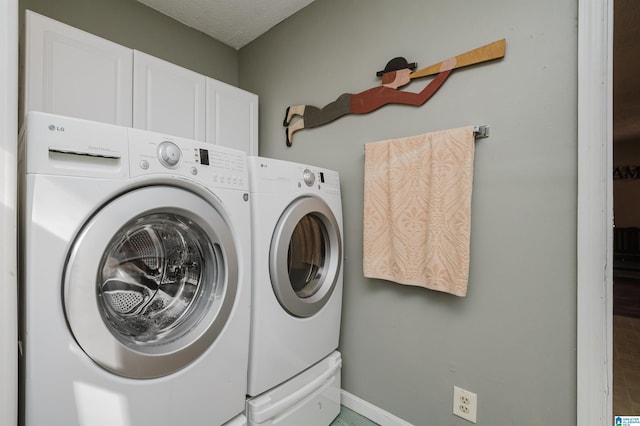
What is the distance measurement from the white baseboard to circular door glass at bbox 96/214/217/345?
1.04 metres

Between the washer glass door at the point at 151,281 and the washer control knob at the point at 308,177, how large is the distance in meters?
0.44

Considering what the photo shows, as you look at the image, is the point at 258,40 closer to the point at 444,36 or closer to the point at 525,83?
the point at 444,36

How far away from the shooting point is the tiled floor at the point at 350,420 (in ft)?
4.81

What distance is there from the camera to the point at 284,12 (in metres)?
1.93

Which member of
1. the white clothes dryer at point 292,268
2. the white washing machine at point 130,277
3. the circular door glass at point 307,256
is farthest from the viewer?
the circular door glass at point 307,256

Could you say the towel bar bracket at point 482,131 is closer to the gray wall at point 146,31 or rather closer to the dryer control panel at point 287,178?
the dryer control panel at point 287,178

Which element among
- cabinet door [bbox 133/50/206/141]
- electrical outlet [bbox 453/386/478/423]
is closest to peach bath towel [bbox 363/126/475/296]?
electrical outlet [bbox 453/386/478/423]

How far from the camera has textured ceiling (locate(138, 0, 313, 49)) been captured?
5.98ft

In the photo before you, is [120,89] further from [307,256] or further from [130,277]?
[307,256]

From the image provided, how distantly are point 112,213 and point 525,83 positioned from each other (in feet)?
4.69

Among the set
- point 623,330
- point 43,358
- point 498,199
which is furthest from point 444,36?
point 623,330

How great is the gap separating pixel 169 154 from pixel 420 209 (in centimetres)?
100

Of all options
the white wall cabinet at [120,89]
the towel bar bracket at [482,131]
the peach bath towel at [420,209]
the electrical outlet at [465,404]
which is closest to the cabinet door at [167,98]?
the white wall cabinet at [120,89]

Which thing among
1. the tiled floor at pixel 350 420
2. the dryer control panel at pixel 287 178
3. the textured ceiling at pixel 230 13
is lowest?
the tiled floor at pixel 350 420
